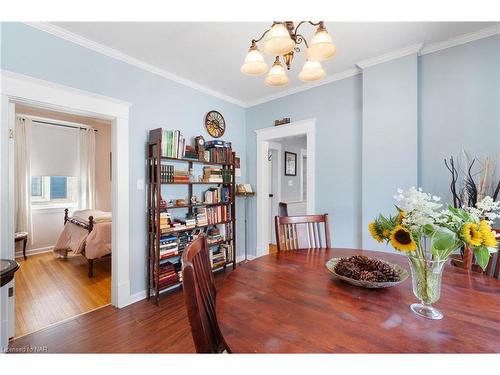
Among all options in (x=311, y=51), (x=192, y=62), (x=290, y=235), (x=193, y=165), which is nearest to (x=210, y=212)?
(x=193, y=165)

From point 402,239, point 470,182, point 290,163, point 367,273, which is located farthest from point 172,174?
point 290,163

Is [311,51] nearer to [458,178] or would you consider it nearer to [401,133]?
[401,133]

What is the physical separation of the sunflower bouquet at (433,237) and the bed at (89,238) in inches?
130

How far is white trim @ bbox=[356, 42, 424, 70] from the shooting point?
2.17 meters

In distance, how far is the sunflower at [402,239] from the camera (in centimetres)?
82

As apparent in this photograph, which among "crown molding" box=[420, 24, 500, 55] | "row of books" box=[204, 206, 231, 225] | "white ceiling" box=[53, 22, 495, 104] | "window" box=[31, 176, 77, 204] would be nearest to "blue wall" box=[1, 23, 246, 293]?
"white ceiling" box=[53, 22, 495, 104]

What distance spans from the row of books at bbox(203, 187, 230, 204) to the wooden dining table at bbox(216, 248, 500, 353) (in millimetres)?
1908

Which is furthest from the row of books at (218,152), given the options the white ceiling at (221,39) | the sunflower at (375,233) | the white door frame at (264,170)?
the sunflower at (375,233)

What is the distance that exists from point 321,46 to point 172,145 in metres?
1.80

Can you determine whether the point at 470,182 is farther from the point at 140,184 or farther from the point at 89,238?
the point at 89,238

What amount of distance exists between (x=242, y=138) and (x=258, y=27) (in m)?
1.94

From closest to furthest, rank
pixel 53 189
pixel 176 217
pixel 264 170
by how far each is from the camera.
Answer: pixel 176 217 → pixel 264 170 → pixel 53 189

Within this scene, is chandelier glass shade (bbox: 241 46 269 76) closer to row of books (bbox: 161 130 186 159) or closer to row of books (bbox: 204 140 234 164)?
row of books (bbox: 161 130 186 159)

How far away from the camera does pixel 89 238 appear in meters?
2.94
